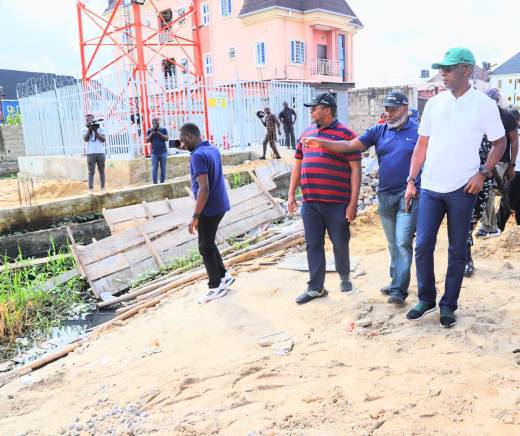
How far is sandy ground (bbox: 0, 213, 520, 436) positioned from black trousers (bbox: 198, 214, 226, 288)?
0.28m

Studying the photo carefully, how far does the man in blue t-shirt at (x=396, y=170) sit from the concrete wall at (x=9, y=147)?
19.8 meters

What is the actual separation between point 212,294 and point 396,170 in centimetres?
245

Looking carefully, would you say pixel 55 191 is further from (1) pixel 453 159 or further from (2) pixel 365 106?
(2) pixel 365 106

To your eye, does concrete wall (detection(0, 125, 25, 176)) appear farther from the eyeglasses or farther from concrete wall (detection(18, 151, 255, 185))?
the eyeglasses

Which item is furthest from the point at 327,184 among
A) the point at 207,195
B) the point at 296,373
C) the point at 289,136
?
the point at 289,136

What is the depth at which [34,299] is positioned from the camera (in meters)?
6.62

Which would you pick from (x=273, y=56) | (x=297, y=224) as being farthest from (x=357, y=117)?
(x=297, y=224)

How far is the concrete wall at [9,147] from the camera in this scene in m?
20.4

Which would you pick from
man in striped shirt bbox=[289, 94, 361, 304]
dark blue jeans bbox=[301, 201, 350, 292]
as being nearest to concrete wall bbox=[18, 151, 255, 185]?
man in striped shirt bbox=[289, 94, 361, 304]

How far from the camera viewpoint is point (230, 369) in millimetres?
3479

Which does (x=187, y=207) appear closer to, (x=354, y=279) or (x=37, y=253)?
(x=37, y=253)

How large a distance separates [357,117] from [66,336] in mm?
16822

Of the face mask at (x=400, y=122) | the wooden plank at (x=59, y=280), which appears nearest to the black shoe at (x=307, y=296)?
the face mask at (x=400, y=122)

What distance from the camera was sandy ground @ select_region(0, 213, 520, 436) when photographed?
8.69 ft
